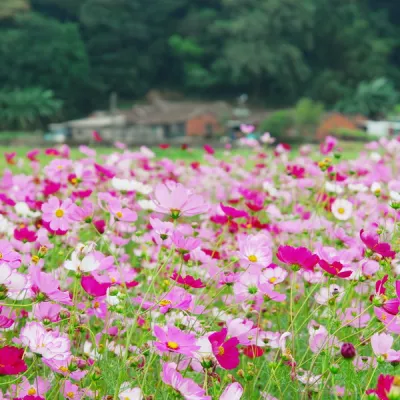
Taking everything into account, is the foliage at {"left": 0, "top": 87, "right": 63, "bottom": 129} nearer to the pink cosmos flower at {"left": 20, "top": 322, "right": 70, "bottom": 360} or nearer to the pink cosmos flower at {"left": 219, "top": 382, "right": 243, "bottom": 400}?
the pink cosmos flower at {"left": 20, "top": 322, "right": 70, "bottom": 360}

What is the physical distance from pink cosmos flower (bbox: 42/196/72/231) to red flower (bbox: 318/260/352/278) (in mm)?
515

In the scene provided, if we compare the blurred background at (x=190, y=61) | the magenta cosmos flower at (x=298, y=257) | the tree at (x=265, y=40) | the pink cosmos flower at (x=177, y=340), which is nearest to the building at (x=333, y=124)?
the blurred background at (x=190, y=61)

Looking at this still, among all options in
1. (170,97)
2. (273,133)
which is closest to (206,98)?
(170,97)

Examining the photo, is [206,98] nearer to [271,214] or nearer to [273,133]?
[273,133]

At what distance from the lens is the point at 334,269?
1.01 metres

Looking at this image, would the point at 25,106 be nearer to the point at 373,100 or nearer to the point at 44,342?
the point at 373,100

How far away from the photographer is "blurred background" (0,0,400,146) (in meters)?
31.5

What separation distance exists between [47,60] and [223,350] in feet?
107

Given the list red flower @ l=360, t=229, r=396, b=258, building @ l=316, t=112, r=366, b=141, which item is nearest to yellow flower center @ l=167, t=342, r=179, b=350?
red flower @ l=360, t=229, r=396, b=258

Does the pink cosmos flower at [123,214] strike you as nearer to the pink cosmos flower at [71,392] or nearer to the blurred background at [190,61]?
the pink cosmos flower at [71,392]

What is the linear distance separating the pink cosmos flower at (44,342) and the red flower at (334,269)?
390mm

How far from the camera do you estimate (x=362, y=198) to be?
2.11m

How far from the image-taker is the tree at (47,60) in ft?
103

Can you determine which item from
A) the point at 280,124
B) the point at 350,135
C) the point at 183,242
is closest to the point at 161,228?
the point at 183,242
